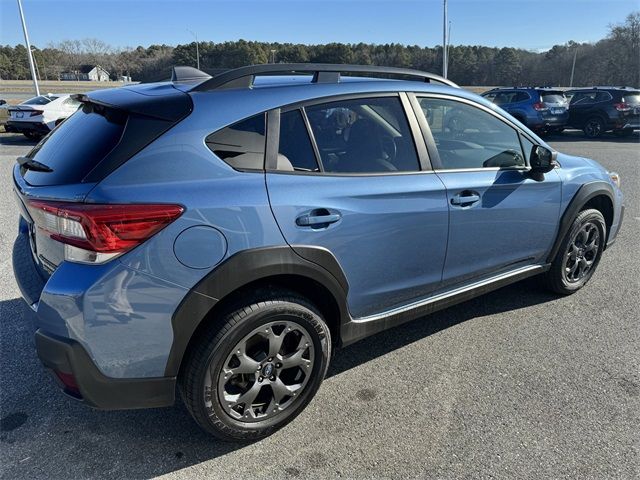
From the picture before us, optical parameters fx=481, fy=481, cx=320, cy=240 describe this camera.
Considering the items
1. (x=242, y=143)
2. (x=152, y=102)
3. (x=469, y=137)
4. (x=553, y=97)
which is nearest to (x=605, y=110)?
(x=553, y=97)

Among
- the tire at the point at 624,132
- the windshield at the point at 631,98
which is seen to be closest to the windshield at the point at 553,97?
the windshield at the point at 631,98

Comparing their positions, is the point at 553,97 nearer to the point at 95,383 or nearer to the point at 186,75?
the point at 186,75

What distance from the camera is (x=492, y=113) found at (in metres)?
3.29

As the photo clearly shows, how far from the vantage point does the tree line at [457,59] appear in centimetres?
4759

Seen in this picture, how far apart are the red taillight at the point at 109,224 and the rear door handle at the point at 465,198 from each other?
1644mm

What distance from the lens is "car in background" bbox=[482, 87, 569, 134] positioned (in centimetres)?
1634

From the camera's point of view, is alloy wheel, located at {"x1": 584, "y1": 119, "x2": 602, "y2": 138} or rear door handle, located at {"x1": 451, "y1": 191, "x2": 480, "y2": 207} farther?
alloy wheel, located at {"x1": 584, "y1": 119, "x2": 602, "y2": 138}

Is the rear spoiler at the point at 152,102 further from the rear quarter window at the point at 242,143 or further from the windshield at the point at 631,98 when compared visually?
the windshield at the point at 631,98

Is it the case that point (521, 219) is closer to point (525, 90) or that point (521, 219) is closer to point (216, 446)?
point (216, 446)

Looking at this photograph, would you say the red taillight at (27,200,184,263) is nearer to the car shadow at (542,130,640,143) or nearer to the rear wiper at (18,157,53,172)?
the rear wiper at (18,157,53,172)

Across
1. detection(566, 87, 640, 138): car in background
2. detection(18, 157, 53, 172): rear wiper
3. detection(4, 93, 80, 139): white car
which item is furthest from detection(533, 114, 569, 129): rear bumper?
detection(18, 157, 53, 172): rear wiper

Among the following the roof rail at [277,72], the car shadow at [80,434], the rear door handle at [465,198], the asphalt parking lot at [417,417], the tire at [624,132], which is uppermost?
the roof rail at [277,72]

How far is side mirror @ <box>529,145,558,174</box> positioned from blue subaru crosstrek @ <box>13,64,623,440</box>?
0.25 metres

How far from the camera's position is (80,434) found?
2447mm
